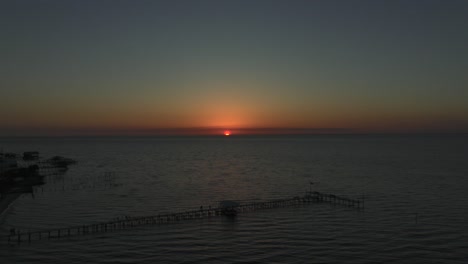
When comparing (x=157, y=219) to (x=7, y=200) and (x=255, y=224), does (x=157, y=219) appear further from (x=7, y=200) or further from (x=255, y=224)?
(x=7, y=200)

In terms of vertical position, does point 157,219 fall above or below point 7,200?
below

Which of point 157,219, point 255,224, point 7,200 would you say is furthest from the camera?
point 7,200

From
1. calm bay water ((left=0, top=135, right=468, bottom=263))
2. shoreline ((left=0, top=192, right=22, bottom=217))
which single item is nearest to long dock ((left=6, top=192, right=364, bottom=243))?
calm bay water ((left=0, top=135, right=468, bottom=263))

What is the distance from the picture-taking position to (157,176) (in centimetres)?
11081

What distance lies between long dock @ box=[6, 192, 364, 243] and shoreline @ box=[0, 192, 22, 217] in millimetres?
15050

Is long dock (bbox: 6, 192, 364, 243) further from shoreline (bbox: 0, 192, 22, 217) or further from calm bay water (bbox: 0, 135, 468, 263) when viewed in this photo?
shoreline (bbox: 0, 192, 22, 217)

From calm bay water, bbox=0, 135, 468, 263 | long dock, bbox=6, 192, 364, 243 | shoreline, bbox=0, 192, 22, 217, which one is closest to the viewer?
calm bay water, bbox=0, 135, 468, 263

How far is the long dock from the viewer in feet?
157

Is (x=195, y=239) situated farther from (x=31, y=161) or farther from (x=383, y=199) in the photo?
(x=31, y=161)

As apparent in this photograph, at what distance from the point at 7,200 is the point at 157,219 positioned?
31.9 m

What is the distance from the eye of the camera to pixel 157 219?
56.8m

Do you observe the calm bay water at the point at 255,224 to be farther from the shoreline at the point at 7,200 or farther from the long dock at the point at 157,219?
the long dock at the point at 157,219

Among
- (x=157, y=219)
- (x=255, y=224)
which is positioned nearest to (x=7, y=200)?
(x=157, y=219)

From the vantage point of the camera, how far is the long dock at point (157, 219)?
47956 millimetres
